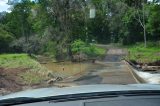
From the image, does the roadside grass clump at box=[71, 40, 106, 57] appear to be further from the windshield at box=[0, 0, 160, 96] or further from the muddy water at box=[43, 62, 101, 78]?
the muddy water at box=[43, 62, 101, 78]

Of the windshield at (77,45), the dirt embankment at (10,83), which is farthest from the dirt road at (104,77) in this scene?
Answer: the dirt embankment at (10,83)

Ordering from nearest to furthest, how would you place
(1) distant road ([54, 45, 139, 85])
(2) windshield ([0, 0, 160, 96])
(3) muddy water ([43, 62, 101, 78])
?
1. (1) distant road ([54, 45, 139, 85])
2. (2) windshield ([0, 0, 160, 96])
3. (3) muddy water ([43, 62, 101, 78])

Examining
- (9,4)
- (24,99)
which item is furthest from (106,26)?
(24,99)

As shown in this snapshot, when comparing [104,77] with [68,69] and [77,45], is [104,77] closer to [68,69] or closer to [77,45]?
[68,69]

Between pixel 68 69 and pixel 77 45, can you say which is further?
pixel 77 45

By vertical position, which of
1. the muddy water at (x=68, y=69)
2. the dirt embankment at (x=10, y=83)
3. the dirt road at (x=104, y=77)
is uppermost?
the dirt embankment at (x=10, y=83)

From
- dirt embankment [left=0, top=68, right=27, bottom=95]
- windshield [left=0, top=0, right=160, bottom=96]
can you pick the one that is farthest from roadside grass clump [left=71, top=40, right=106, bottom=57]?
dirt embankment [left=0, top=68, right=27, bottom=95]

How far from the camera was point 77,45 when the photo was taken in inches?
2527

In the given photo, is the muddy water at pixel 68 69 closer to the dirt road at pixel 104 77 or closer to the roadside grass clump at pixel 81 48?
the dirt road at pixel 104 77

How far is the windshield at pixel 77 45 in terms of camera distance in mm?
31192

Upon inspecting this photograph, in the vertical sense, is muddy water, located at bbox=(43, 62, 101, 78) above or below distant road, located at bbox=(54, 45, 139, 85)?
below

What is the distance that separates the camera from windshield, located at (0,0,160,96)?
31.2 meters

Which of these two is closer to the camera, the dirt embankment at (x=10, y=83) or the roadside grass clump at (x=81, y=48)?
the dirt embankment at (x=10, y=83)

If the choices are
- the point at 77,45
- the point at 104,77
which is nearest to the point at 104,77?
the point at 104,77
